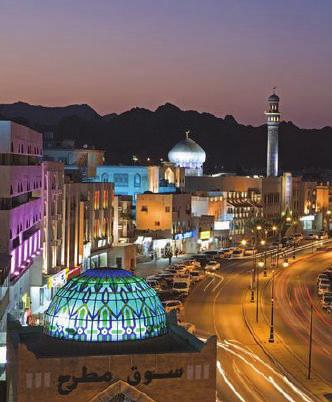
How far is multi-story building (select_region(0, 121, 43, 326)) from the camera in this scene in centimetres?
5022

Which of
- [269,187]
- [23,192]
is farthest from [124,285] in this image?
[269,187]

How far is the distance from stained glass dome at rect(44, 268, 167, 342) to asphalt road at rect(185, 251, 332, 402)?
9.83 m

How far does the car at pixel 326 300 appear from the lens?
68.1 meters

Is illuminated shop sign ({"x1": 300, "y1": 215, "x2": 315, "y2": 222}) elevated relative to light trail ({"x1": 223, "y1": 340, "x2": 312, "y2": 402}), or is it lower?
lower

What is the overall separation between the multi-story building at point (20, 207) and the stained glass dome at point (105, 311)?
1257 cm

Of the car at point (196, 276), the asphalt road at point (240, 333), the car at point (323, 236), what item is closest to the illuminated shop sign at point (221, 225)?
the asphalt road at point (240, 333)

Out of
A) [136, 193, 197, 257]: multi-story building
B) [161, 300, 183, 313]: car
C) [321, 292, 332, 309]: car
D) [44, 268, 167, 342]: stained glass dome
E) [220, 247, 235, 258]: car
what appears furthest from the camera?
[220, 247, 235, 258]: car

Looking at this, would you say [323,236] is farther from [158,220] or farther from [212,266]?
[212,266]

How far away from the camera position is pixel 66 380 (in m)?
29.2

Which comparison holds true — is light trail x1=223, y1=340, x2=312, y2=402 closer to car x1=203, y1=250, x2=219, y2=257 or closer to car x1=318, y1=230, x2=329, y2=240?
car x1=203, y1=250, x2=219, y2=257

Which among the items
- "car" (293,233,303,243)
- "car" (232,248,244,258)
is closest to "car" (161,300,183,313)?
"car" (232,248,244,258)

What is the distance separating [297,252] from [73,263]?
149ft

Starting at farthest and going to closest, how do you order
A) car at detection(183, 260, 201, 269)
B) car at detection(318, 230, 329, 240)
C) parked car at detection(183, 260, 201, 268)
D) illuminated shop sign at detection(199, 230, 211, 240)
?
car at detection(318, 230, 329, 240)
illuminated shop sign at detection(199, 230, 211, 240)
parked car at detection(183, 260, 201, 268)
car at detection(183, 260, 201, 269)

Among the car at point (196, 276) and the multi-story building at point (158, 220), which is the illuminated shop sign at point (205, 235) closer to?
the multi-story building at point (158, 220)
